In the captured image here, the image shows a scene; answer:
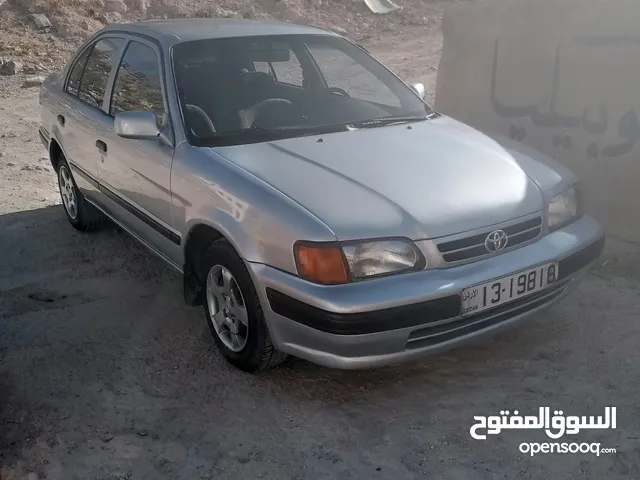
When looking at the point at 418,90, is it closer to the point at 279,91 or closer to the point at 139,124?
the point at 279,91

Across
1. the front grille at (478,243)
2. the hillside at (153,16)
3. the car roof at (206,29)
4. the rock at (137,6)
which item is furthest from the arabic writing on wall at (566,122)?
the rock at (137,6)

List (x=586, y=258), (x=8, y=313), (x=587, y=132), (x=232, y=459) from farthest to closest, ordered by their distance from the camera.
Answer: (x=587, y=132) → (x=8, y=313) → (x=586, y=258) → (x=232, y=459)

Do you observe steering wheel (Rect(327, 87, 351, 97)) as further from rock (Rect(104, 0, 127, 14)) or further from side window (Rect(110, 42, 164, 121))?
rock (Rect(104, 0, 127, 14))

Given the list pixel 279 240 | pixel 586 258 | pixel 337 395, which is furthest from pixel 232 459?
pixel 586 258

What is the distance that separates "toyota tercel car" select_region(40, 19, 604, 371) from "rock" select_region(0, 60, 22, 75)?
901cm

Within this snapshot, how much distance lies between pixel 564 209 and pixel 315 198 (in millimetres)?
1259

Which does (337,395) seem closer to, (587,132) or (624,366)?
(624,366)

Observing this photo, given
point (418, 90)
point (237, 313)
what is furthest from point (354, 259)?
point (418, 90)

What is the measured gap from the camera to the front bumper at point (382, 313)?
262 cm

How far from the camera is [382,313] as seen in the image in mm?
2623

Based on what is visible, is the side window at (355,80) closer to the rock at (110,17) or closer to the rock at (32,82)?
the rock at (32,82)

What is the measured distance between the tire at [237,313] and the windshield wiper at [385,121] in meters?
1.05

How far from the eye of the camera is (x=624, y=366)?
323 centimetres

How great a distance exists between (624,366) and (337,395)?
1.35 metres
